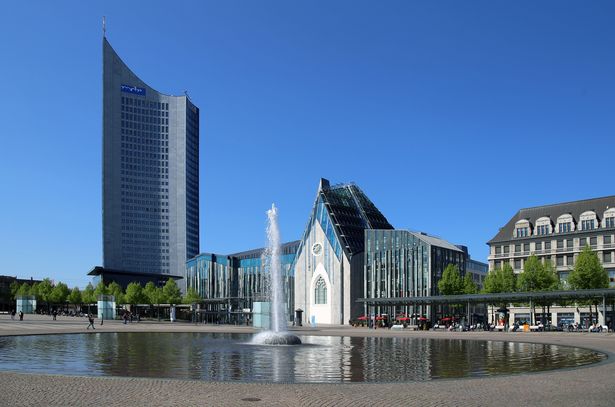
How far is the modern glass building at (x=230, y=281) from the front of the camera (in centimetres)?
14605

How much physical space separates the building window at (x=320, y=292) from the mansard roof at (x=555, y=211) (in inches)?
1275

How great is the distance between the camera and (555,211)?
111 m

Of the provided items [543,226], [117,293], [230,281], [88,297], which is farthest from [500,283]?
[88,297]

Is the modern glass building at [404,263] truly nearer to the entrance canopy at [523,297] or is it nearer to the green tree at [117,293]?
the entrance canopy at [523,297]

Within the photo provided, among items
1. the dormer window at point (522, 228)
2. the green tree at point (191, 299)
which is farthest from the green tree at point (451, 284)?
the green tree at point (191, 299)

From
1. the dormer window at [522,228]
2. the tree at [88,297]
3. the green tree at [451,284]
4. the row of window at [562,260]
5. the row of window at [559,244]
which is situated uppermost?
the dormer window at [522,228]

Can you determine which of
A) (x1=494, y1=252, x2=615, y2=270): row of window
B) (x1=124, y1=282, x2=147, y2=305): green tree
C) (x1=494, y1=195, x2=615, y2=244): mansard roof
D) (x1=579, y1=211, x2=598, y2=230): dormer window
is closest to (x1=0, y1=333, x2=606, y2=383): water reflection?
(x1=494, y1=252, x2=615, y2=270): row of window

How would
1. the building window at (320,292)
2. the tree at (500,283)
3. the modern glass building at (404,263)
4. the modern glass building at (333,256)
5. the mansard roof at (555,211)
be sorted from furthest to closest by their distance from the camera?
1. the building window at (320,292)
2. the modern glass building at (333,256)
3. the modern glass building at (404,263)
4. the mansard roof at (555,211)
5. the tree at (500,283)

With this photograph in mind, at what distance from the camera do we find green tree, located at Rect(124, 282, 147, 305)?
142 metres

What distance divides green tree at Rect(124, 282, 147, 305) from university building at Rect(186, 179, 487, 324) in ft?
62.8

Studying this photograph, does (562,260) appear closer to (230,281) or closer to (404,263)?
(404,263)

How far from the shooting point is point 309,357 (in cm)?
3269

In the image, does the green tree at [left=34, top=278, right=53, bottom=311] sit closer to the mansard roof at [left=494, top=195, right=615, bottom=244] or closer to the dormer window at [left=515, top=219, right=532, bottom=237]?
the mansard roof at [left=494, top=195, right=615, bottom=244]

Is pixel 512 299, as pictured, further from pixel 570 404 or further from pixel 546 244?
pixel 570 404
